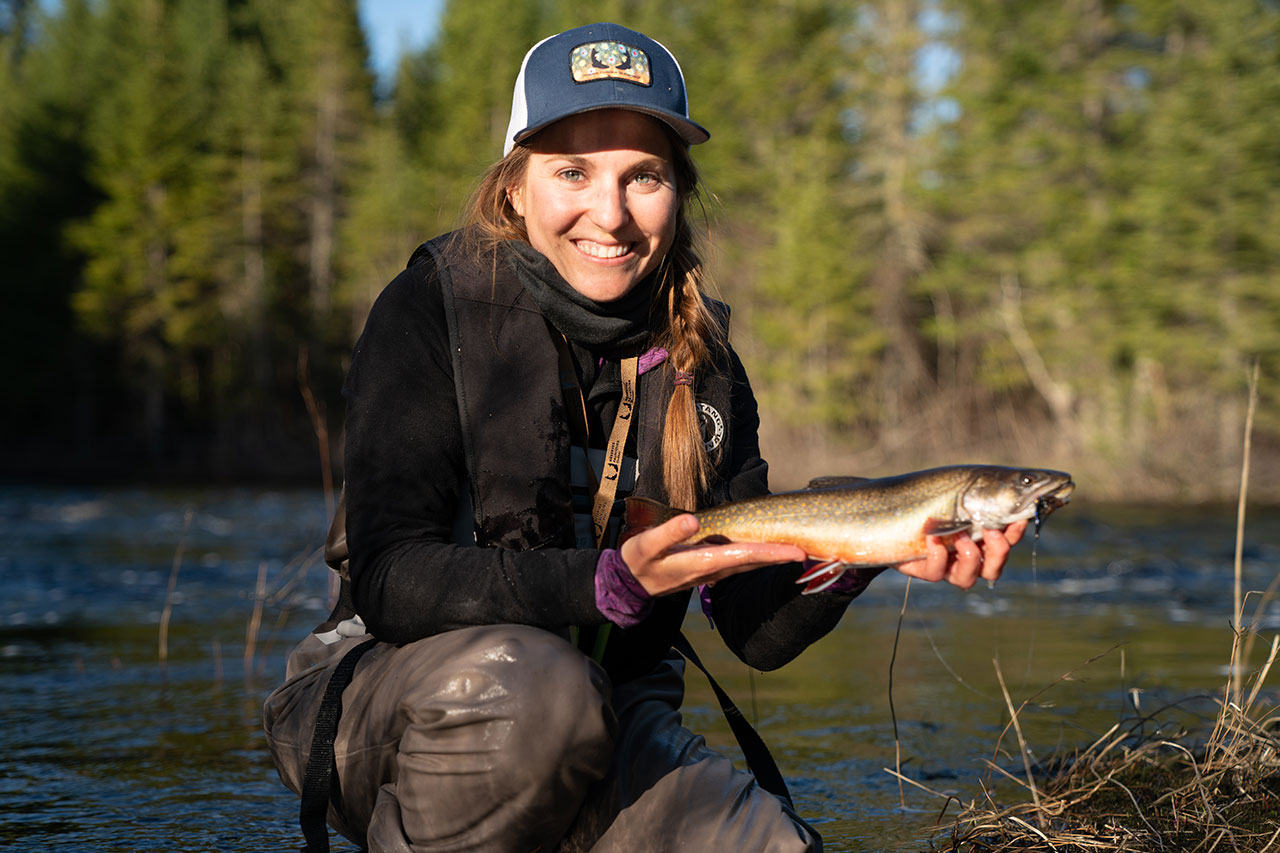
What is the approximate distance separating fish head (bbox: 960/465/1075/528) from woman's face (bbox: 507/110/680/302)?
980 millimetres

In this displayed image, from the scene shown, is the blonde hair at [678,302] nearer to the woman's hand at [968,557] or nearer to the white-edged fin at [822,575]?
the white-edged fin at [822,575]

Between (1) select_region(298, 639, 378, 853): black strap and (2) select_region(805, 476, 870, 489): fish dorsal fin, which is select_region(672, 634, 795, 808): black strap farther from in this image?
(1) select_region(298, 639, 378, 853): black strap

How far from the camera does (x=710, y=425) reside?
10.3 feet

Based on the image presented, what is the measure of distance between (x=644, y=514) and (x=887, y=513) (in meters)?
0.51

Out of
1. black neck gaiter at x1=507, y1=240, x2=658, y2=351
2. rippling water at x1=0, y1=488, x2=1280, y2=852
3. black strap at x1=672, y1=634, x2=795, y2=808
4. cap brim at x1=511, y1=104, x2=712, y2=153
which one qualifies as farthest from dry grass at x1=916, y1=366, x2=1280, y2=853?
cap brim at x1=511, y1=104, x2=712, y2=153

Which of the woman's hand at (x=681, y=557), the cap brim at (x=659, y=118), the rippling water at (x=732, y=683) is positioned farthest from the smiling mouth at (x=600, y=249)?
the rippling water at (x=732, y=683)

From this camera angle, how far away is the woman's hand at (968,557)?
255 cm

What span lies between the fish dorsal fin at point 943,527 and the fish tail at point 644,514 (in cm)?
52

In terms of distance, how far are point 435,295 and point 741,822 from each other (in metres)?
1.39

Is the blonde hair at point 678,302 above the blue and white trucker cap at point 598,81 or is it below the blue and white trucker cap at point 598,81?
below

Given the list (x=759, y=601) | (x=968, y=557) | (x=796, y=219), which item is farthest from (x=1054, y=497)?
(x=796, y=219)

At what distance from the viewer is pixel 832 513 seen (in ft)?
8.41

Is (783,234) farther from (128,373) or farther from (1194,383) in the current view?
(128,373)

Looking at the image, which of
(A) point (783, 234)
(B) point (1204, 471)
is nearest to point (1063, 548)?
(B) point (1204, 471)
